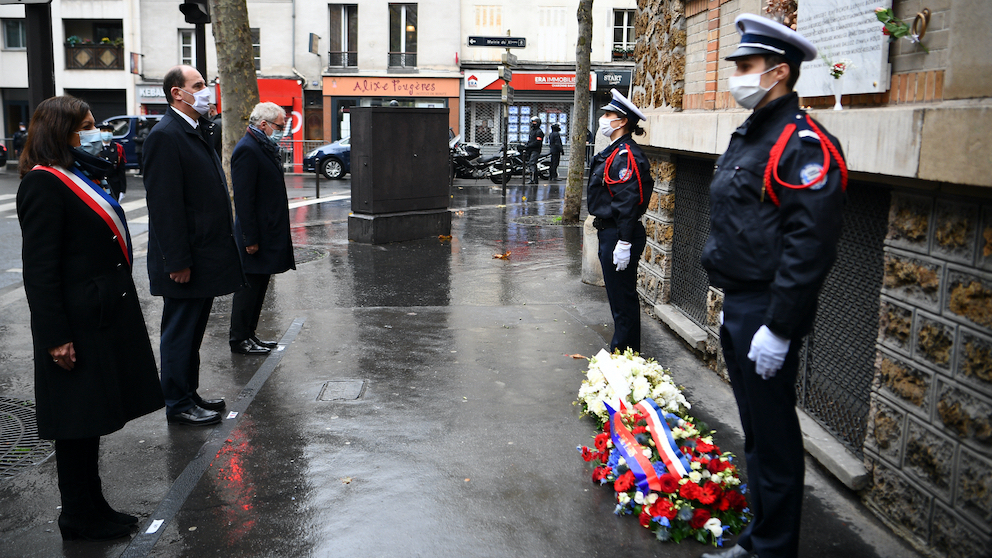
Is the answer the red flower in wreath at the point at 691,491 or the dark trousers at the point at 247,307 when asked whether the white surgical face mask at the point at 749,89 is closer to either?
the red flower in wreath at the point at 691,491

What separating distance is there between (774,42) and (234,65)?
9466mm

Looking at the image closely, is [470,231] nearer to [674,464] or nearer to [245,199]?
[245,199]

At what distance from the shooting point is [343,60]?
36.1 m

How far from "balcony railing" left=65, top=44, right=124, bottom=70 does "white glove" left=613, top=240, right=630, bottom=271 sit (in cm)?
3646

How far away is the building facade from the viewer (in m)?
3.20

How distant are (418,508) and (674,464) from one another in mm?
1233

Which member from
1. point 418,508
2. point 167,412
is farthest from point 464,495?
point 167,412

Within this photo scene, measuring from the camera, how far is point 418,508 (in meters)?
3.97

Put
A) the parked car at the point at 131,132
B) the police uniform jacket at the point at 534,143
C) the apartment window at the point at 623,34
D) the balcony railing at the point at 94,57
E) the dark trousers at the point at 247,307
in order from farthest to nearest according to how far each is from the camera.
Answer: the balcony railing at the point at 94,57, the apartment window at the point at 623,34, the parked car at the point at 131,132, the police uniform jacket at the point at 534,143, the dark trousers at the point at 247,307

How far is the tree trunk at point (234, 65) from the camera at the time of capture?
440 inches

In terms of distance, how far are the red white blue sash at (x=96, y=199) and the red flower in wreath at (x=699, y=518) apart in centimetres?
285

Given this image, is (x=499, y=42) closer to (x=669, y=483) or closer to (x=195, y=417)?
(x=195, y=417)

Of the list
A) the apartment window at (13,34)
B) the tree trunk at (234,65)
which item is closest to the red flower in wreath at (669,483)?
the tree trunk at (234,65)

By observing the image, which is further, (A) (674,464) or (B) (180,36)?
(B) (180,36)
